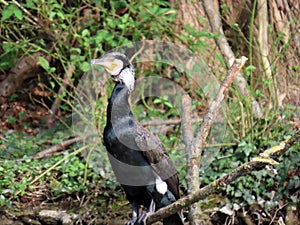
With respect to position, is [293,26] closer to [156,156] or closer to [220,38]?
[220,38]

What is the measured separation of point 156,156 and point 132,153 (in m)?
0.17

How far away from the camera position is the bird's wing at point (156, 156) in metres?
3.40

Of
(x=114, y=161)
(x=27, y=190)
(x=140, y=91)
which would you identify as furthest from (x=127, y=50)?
(x=114, y=161)

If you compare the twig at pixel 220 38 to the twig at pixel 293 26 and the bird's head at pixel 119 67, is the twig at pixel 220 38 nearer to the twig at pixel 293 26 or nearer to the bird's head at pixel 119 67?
the twig at pixel 293 26

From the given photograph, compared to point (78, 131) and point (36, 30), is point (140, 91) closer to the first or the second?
point (78, 131)

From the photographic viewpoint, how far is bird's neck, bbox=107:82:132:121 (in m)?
3.38

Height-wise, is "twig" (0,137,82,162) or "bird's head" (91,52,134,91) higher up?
"bird's head" (91,52,134,91)

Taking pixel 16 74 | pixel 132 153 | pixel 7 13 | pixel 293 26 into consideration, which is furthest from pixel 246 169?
pixel 16 74

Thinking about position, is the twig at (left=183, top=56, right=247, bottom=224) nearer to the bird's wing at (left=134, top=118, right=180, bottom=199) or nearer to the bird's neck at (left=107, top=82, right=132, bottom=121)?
the bird's wing at (left=134, top=118, right=180, bottom=199)

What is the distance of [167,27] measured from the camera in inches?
238

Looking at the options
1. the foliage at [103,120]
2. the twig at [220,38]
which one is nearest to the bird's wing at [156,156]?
the foliage at [103,120]

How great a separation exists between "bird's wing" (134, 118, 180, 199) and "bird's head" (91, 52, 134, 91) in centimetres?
25

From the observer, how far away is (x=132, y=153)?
133 inches

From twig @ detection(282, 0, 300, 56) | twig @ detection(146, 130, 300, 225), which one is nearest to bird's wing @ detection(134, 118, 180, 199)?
twig @ detection(146, 130, 300, 225)
